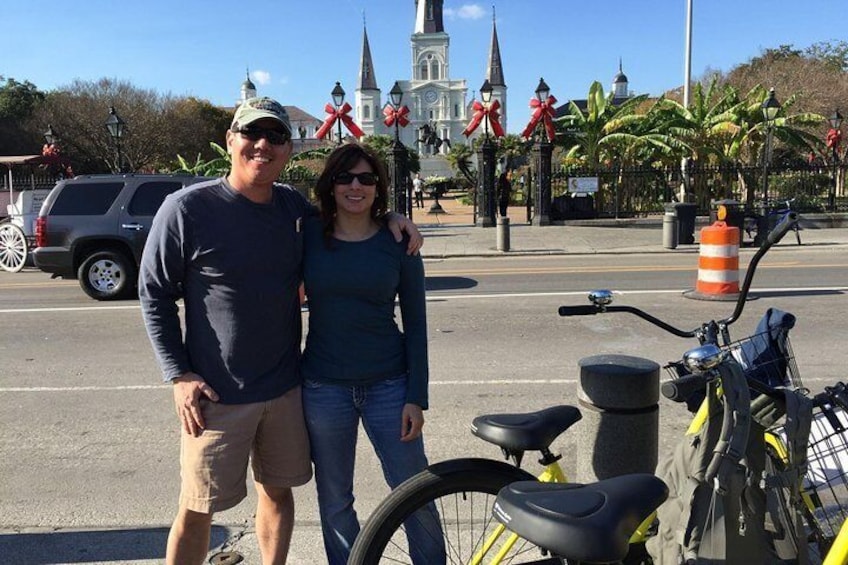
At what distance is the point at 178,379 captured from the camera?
2416 mm

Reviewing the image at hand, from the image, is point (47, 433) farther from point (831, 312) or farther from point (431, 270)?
point (431, 270)

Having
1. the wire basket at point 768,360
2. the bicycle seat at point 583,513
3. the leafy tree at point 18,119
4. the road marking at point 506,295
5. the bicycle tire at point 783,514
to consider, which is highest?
the leafy tree at point 18,119

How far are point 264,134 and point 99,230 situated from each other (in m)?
9.71

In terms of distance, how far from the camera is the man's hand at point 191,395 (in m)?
2.41

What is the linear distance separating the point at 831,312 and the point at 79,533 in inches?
328

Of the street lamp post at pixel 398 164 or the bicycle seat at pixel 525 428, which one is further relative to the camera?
the street lamp post at pixel 398 164

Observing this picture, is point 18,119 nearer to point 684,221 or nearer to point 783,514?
point 684,221

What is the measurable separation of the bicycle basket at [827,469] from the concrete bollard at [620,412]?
934 millimetres

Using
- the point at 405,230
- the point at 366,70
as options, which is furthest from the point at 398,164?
the point at 366,70

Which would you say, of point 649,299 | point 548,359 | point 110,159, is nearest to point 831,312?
point 649,299

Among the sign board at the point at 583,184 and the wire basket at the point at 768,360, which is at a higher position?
the sign board at the point at 583,184

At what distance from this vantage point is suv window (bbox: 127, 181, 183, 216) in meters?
11.2

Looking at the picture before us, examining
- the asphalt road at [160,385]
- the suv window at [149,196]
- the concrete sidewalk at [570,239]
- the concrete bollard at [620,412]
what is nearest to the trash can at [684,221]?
the concrete sidewalk at [570,239]

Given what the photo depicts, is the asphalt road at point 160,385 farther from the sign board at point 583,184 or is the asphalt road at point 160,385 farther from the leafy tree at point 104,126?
the leafy tree at point 104,126
